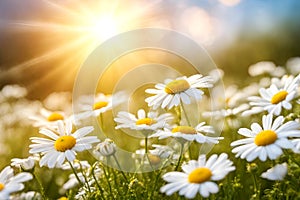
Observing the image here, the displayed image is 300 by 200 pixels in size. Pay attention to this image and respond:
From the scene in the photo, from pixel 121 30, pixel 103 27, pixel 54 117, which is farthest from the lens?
pixel 121 30

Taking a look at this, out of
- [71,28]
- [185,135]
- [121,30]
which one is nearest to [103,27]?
[121,30]

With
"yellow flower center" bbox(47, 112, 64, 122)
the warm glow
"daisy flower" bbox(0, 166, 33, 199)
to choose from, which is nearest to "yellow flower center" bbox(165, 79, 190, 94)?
"daisy flower" bbox(0, 166, 33, 199)

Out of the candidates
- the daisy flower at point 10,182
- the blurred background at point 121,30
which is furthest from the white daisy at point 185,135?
the blurred background at point 121,30

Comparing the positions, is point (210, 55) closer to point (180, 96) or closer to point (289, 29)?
point (289, 29)

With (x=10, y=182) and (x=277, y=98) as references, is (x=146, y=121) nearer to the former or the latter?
(x=277, y=98)

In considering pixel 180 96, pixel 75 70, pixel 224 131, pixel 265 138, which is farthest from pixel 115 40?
pixel 265 138
